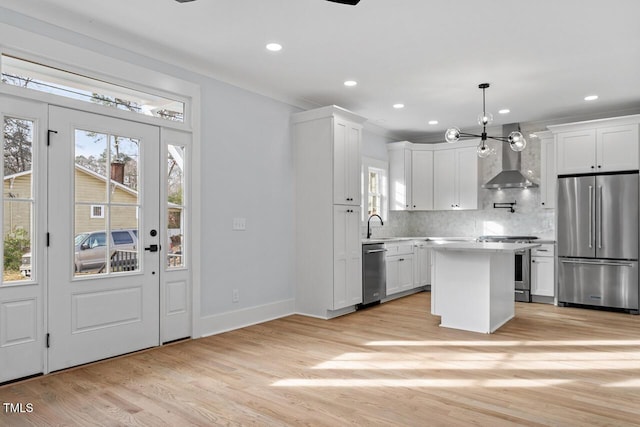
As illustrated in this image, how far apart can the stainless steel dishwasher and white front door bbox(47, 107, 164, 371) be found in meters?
2.66

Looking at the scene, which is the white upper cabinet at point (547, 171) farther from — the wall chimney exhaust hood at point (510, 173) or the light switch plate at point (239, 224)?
the light switch plate at point (239, 224)

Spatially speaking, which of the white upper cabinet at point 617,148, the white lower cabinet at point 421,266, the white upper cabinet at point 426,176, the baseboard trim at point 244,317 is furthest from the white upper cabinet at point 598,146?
the baseboard trim at point 244,317

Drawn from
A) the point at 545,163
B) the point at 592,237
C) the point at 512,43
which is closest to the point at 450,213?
the point at 545,163

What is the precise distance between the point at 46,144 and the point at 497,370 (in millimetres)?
3827

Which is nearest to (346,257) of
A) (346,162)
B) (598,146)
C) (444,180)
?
(346,162)

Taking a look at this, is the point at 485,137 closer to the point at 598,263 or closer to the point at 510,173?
the point at 510,173

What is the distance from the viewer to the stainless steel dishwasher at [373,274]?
18.6ft

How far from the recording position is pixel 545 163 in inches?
251

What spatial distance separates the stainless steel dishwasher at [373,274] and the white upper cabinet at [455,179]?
1879 millimetres

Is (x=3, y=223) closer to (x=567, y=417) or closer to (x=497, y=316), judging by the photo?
(x=567, y=417)

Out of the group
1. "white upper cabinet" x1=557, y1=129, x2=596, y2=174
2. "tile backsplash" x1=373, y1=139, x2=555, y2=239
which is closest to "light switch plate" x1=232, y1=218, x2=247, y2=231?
"tile backsplash" x1=373, y1=139, x2=555, y2=239

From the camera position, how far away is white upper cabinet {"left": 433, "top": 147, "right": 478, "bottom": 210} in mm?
7074

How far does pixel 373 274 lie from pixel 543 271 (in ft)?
7.97

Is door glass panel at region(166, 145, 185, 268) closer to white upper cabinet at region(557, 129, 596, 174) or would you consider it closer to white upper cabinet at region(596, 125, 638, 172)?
white upper cabinet at region(557, 129, 596, 174)
